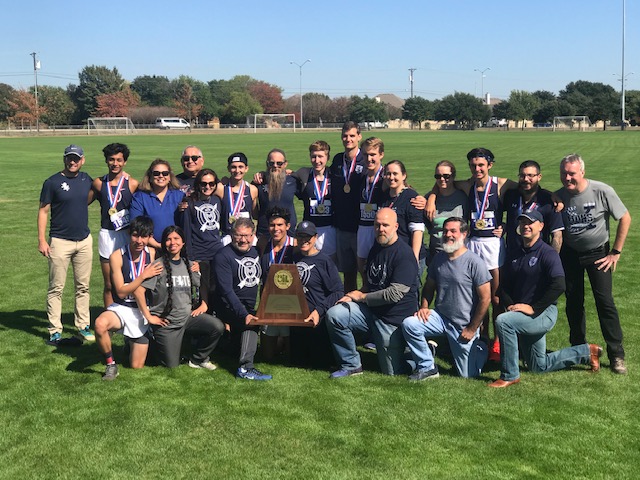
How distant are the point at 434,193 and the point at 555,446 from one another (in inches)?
117

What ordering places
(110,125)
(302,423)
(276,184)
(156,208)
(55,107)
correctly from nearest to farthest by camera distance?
1. (302,423)
2. (156,208)
3. (276,184)
4. (110,125)
5. (55,107)

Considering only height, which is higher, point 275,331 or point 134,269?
point 134,269

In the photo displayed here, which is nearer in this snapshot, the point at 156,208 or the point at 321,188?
the point at 156,208

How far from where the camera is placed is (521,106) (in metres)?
127

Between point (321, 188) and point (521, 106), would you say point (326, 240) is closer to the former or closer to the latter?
→ point (321, 188)

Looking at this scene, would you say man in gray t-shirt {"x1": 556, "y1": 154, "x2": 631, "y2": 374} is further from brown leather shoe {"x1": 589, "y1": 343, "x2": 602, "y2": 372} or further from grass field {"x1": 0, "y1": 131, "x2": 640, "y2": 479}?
grass field {"x1": 0, "y1": 131, "x2": 640, "y2": 479}

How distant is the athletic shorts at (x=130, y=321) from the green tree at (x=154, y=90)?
126211mm

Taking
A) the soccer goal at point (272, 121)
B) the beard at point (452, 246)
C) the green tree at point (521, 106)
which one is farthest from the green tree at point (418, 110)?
the beard at point (452, 246)

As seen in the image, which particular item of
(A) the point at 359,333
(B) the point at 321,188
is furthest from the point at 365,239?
(A) the point at 359,333

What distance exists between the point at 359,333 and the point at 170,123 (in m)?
101

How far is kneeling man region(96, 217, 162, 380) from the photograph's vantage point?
243 inches

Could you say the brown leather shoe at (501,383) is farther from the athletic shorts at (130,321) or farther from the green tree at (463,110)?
the green tree at (463,110)

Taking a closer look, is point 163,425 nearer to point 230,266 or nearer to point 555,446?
point 230,266

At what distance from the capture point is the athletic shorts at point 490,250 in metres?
6.67
